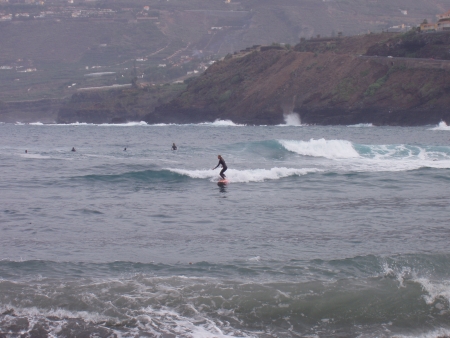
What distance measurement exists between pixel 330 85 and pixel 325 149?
1632 inches

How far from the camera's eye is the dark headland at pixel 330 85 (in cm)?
6162

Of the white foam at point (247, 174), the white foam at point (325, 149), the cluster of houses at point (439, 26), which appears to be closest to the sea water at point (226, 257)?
the white foam at point (247, 174)

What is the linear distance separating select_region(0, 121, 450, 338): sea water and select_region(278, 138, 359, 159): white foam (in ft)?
29.6

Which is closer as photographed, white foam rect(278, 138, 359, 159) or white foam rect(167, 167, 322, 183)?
white foam rect(167, 167, 322, 183)

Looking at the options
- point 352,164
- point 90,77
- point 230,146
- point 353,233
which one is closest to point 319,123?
point 230,146

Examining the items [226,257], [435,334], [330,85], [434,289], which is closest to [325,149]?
[226,257]

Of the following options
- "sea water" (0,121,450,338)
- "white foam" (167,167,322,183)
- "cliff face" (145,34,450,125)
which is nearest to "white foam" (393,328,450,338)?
Answer: "sea water" (0,121,450,338)

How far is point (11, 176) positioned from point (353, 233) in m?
13.2

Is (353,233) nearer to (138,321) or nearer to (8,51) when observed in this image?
(138,321)

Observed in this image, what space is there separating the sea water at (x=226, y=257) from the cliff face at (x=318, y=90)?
1704 inches

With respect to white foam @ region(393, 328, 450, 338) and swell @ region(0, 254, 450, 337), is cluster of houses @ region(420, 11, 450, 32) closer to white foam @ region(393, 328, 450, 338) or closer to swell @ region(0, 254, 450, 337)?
swell @ region(0, 254, 450, 337)

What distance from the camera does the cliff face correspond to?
201 ft

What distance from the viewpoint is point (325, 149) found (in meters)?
30.6

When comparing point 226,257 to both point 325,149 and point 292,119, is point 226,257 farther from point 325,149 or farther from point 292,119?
point 292,119
